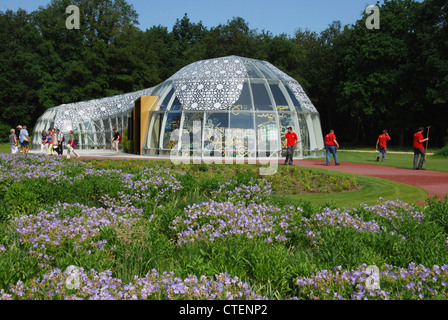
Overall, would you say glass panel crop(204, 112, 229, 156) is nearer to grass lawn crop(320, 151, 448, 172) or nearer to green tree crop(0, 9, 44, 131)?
grass lawn crop(320, 151, 448, 172)

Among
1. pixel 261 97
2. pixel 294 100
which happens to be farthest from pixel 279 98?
pixel 261 97

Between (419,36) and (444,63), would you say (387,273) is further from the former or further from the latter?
(419,36)

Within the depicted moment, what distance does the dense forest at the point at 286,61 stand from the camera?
138 feet

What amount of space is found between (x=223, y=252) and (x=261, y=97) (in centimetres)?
2082

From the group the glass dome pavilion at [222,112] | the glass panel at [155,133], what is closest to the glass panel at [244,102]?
the glass dome pavilion at [222,112]

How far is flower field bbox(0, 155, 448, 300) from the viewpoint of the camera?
12.5ft

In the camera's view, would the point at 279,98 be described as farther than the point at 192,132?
Yes

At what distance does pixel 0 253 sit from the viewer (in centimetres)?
481

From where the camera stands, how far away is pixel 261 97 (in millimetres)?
24891

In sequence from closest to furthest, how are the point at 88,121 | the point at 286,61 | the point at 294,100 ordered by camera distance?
1. the point at 294,100
2. the point at 88,121
3. the point at 286,61

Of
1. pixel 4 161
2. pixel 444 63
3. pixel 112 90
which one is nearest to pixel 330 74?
pixel 444 63

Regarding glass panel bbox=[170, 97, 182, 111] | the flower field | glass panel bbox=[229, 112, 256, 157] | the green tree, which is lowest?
the flower field

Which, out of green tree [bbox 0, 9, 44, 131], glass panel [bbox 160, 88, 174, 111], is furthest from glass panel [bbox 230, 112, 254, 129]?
green tree [bbox 0, 9, 44, 131]

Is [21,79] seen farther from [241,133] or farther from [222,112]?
[241,133]
